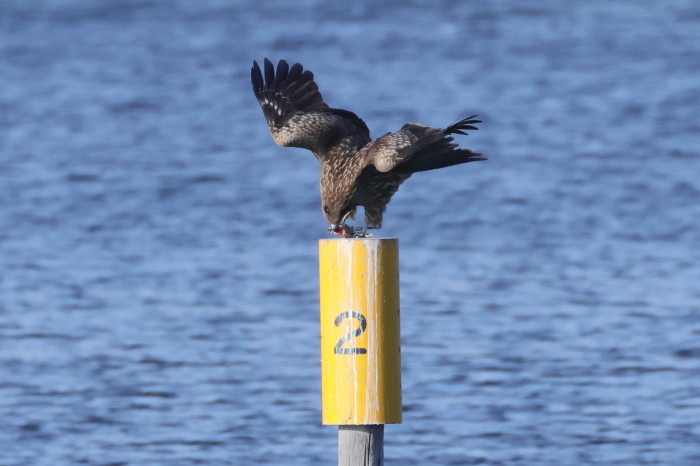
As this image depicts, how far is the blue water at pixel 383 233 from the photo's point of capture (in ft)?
34.2

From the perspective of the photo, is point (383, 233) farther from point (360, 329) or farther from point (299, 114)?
point (360, 329)

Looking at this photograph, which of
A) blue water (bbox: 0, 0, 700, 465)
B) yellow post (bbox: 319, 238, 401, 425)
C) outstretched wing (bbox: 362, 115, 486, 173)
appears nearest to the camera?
yellow post (bbox: 319, 238, 401, 425)

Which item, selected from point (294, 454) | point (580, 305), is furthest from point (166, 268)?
point (294, 454)

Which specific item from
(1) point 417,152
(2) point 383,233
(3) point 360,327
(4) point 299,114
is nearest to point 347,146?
(4) point 299,114

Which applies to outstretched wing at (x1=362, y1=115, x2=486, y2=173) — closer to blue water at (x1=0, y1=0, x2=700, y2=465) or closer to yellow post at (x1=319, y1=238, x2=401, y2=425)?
yellow post at (x1=319, y1=238, x2=401, y2=425)

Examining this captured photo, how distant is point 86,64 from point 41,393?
18864mm

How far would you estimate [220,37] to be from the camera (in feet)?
102

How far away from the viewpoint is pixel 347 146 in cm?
768

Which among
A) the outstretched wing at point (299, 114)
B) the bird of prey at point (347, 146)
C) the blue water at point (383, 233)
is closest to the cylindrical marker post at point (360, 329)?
the bird of prey at point (347, 146)

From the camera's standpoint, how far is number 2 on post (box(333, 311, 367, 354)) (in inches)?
235

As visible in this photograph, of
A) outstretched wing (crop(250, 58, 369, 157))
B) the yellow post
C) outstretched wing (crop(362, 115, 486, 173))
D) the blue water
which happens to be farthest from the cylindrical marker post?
the blue water

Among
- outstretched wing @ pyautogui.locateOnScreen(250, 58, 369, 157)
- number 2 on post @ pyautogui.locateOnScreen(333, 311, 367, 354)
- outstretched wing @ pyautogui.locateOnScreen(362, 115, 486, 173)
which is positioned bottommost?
number 2 on post @ pyautogui.locateOnScreen(333, 311, 367, 354)

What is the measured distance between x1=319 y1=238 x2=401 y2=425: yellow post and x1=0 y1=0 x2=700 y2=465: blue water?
3.71 m

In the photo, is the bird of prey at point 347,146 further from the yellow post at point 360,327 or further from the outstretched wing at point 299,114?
the yellow post at point 360,327
